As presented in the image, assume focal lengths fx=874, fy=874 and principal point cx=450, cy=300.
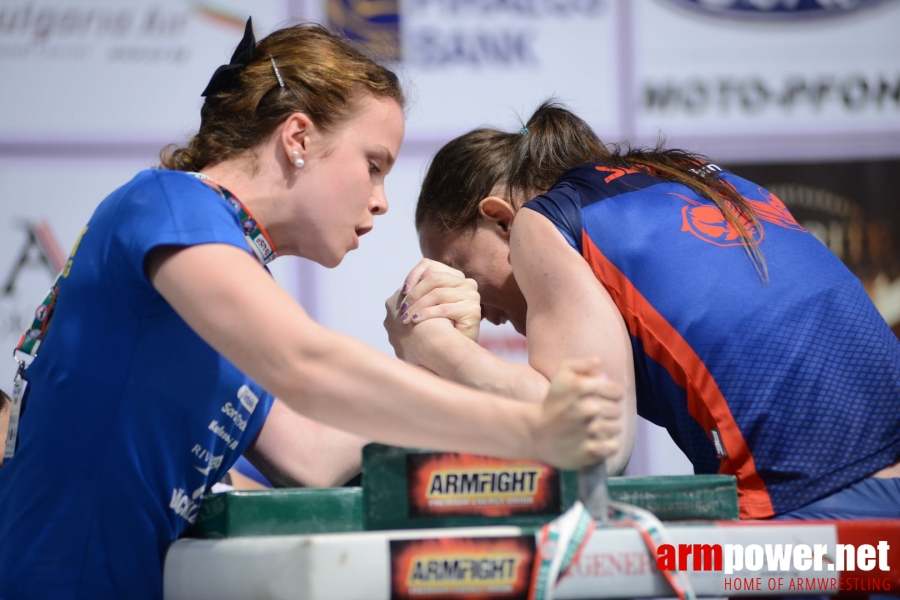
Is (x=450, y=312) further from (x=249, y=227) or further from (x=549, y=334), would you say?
(x=249, y=227)

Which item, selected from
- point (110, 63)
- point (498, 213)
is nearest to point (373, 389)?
point (498, 213)

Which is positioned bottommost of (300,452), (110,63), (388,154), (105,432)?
(300,452)

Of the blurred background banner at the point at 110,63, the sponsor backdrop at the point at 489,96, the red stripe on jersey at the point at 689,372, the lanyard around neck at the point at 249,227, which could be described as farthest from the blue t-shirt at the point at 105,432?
the blurred background banner at the point at 110,63

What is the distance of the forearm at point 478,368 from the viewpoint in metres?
1.17

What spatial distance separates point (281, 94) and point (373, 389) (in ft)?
1.83

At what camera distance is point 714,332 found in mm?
1113

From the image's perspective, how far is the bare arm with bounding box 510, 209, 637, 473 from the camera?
3.80ft

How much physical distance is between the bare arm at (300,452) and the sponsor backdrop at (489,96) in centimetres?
129

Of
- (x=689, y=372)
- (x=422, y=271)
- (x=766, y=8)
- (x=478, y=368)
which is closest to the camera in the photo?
(x=689, y=372)

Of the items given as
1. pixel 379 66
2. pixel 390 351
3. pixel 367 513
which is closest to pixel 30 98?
pixel 390 351

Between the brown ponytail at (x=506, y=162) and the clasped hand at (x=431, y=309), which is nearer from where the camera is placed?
the clasped hand at (x=431, y=309)

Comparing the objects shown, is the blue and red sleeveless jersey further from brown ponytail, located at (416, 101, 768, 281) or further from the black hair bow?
the black hair bow

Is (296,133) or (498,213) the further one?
(498,213)

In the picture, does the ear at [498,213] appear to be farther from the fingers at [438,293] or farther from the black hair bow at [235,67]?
the black hair bow at [235,67]
